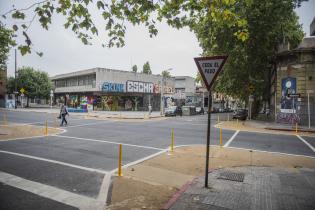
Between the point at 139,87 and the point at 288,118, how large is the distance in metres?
33.4

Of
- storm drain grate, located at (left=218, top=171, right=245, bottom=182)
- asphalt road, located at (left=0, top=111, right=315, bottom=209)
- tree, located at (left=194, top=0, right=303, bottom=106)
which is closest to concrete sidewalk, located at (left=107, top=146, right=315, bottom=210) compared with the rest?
storm drain grate, located at (left=218, top=171, right=245, bottom=182)

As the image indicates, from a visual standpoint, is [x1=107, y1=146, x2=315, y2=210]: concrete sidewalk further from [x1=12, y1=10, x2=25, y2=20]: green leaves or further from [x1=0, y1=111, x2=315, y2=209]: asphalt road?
[x1=12, y1=10, x2=25, y2=20]: green leaves

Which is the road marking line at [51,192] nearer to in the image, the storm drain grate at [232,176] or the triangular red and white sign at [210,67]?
the storm drain grate at [232,176]

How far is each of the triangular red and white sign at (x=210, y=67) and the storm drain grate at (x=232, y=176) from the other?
2.76 meters

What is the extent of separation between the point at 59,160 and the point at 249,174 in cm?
646

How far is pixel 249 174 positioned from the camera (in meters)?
7.31

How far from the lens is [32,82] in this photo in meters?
54.5

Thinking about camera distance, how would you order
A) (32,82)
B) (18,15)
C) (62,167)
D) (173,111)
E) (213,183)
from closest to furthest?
(18,15) → (213,183) → (62,167) → (173,111) → (32,82)

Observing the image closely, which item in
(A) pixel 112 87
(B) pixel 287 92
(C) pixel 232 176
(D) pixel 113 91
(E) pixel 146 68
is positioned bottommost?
(C) pixel 232 176

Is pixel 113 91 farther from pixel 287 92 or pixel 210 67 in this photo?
pixel 210 67

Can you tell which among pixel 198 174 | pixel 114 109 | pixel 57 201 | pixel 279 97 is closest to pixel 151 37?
pixel 198 174

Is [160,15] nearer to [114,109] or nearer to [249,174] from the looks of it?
[249,174]

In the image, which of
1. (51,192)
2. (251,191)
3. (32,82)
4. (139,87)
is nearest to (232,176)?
(251,191)

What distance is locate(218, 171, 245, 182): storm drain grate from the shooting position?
22.3ft
